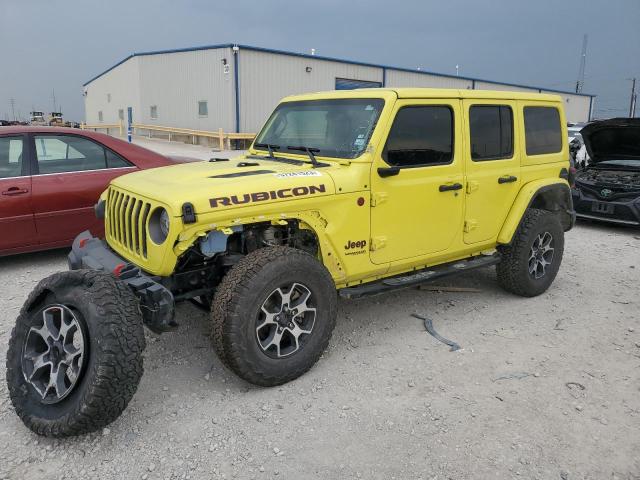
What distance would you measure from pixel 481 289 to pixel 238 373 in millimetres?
3082

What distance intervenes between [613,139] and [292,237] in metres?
7.32

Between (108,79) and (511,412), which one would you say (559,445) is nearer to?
(511,412)

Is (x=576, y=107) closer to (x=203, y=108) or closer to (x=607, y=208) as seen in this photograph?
(x=203, y=108)

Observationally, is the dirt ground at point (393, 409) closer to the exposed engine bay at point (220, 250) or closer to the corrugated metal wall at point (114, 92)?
the exposed engine bay at point (220, 250)

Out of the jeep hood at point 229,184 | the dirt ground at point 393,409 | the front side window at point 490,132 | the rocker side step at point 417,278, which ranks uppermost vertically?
the front side window at point 490,132

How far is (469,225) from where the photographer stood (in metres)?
4.61

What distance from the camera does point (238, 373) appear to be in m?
3.34

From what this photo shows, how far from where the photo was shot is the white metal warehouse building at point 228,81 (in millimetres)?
22672

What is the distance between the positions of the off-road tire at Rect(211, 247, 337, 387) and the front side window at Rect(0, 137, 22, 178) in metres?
3.68

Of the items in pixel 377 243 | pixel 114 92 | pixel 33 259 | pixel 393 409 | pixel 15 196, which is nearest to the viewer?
pixel 393 409

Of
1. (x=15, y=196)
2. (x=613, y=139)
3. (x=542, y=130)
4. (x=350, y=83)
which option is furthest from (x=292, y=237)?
(x=350, y=83)

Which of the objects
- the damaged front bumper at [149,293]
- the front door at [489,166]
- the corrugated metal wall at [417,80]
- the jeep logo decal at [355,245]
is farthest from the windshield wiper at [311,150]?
the corrugated metal wall at [417,80]

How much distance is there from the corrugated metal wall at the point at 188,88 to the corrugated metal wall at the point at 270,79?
2.21ft

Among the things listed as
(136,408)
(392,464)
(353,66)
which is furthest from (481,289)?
(353,66)
